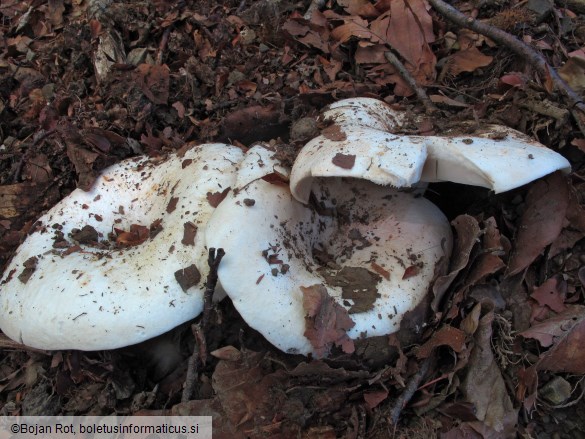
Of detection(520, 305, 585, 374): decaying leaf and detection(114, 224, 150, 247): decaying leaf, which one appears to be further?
detection(114, 224, 150, 247): decaying leaf

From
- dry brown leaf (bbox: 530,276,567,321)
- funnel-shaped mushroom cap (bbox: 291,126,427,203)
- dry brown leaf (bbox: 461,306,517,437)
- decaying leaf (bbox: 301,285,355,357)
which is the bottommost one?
dry brown leaf (bbox: 461,306,517,437)

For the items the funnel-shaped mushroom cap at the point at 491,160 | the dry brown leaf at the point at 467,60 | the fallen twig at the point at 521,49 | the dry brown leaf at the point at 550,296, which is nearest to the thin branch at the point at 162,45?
the fallen twig at the point at 521,49

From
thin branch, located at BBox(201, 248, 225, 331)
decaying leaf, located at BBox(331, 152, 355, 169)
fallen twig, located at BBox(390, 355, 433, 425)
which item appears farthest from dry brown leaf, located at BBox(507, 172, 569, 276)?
thin branch, located at BBox(201, 248, 225, 331)

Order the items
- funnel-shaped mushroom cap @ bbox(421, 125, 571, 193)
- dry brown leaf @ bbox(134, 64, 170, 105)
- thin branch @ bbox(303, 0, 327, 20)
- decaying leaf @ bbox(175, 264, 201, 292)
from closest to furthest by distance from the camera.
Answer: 1. funnel-shaped mushroom cap @ bbox(421, 125, 571, 193)
2. decaying leaf @ bbox(175, 264, 201, 292)
3. dry brown leaf @ bbox(134, 64, 170, 105)
4. thin branch @ bbox(303, 0, 327, 20)

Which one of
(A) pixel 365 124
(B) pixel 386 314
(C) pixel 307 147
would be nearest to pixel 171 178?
(C) pixel 307 147

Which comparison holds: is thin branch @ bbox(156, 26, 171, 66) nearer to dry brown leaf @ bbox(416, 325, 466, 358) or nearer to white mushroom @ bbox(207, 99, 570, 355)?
white mushroom @ bbox(207, 99, 570, 355)

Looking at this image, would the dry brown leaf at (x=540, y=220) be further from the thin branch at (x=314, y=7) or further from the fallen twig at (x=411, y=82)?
the thin branch at (x=314, y=7)
